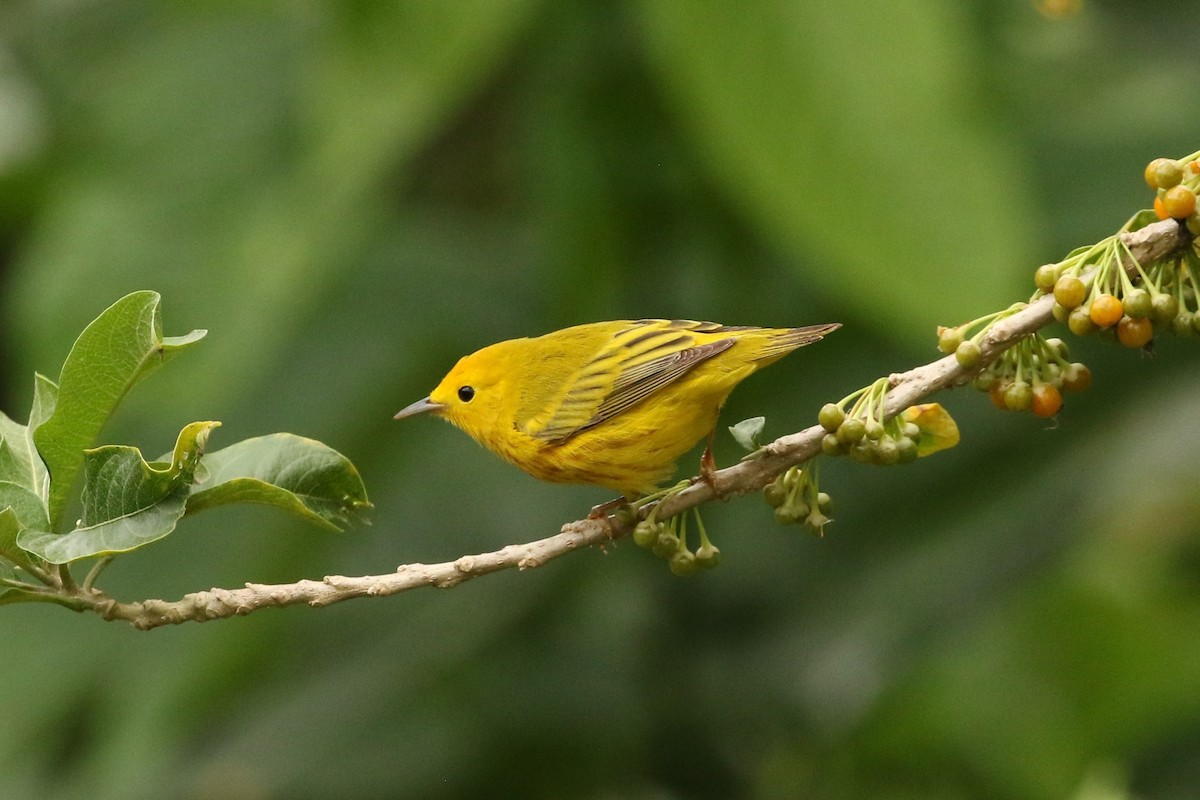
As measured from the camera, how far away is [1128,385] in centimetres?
473

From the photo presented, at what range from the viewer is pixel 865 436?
2.06 m

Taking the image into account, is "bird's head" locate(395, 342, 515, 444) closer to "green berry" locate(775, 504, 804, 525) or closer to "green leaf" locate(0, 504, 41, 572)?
"green berry" locate(775, 504, 804, 525)

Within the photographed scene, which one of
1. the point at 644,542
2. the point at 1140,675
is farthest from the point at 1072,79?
the point at 644,542

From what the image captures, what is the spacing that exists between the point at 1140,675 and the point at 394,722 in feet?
8.55

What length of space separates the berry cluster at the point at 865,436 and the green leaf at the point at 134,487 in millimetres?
897

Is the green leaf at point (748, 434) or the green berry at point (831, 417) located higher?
the green berry at point (831, 417)

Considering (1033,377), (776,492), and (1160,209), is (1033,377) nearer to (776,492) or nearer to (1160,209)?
(1160,209)

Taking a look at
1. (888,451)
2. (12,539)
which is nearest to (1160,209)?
(888,451)

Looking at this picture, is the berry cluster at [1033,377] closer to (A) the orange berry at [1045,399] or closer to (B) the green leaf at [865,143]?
(A) the orange berry at [1045,399]

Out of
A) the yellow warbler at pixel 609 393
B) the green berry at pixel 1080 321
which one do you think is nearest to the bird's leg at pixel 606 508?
the yellow warbler at pixel 609 393

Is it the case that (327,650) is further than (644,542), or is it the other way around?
(327,650)

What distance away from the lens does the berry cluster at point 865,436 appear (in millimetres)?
2047

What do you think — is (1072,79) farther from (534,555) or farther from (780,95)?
(534,555)

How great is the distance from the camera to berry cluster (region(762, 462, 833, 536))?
225 centimetres
